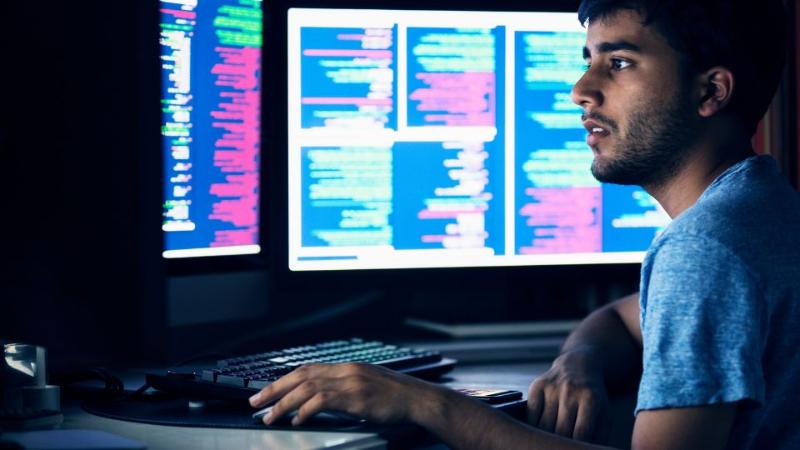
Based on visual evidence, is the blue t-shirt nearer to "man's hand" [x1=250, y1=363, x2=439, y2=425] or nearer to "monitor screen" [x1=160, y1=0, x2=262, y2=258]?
"man's hand" [x1=250, y1=363, x2=439, y2=425]

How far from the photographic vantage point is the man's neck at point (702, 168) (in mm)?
1109

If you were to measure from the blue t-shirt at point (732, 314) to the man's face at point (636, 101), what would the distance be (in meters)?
0.14

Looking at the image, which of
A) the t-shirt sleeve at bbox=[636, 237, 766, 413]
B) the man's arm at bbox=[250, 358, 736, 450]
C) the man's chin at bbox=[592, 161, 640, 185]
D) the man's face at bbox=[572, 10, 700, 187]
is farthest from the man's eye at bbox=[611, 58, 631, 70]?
the man's arm at bbox=[250, 358, 736, 450]

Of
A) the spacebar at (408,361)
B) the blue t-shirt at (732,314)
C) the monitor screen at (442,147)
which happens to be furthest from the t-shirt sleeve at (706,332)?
the monitor screen at (442,147)

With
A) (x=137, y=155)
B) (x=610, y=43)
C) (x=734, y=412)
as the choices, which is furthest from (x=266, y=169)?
(x=734, y=412)

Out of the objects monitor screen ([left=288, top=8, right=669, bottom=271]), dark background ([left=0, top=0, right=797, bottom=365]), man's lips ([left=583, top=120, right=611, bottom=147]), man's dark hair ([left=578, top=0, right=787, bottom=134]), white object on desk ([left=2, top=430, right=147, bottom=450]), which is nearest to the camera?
white object on desk ([left=2, top=430, right=147, bottom=450])

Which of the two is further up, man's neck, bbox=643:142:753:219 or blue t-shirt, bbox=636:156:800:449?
man's neck, bbox=643:142:753:219

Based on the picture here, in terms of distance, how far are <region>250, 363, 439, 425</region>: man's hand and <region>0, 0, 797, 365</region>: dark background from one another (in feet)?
1.44

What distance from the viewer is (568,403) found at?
1172mm

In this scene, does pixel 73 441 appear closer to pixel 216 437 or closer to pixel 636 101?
pixel 216 437

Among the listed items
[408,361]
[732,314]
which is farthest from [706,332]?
[408,361]

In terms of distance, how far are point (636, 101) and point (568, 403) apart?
34cm

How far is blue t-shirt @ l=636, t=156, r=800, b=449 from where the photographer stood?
907 millimetres

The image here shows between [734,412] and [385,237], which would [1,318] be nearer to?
[385,237]
